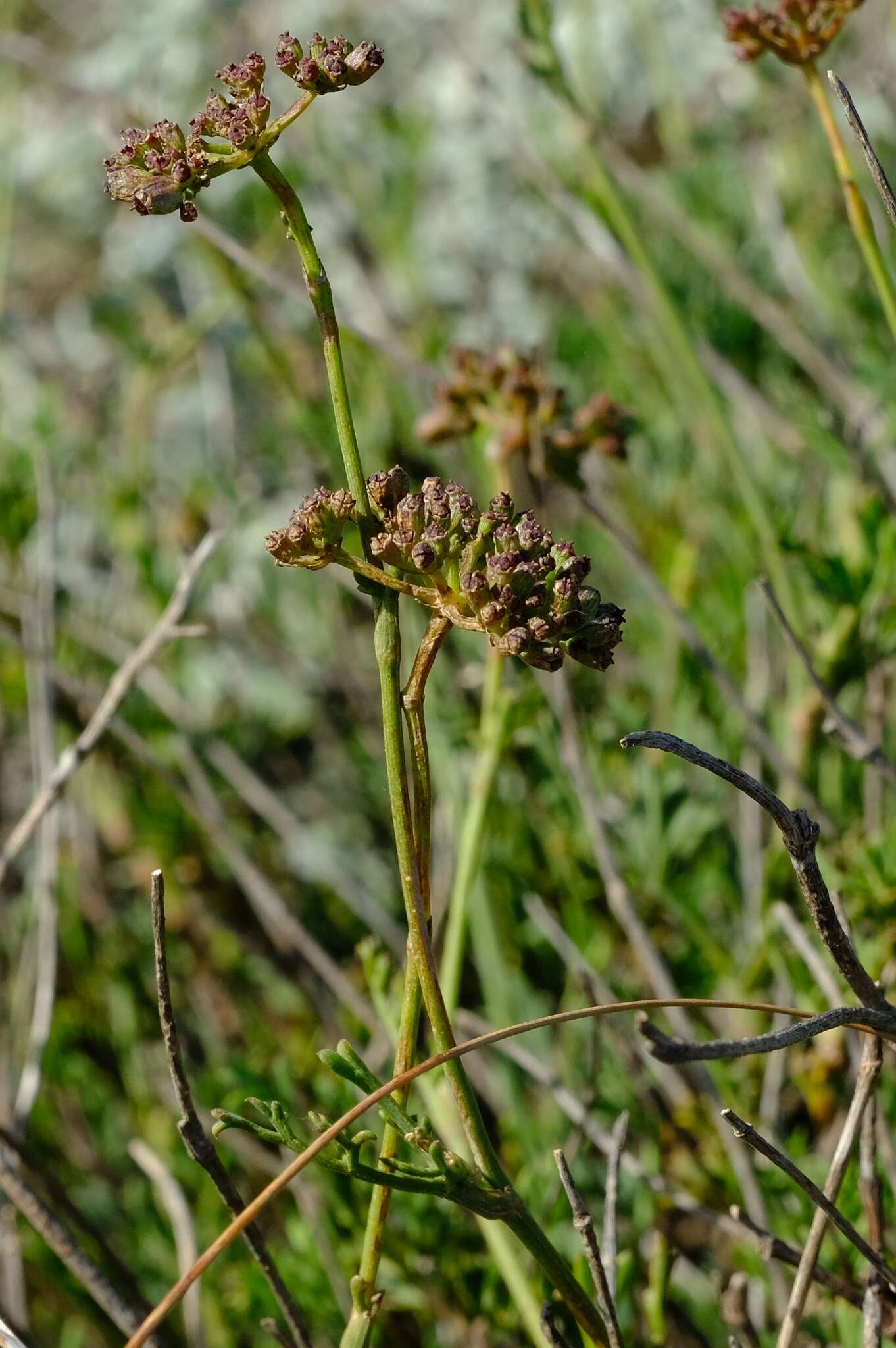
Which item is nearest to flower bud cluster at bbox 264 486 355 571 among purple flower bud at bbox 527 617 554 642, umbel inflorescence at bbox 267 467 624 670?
umbel inflorescence at bbox 267 467 624 670

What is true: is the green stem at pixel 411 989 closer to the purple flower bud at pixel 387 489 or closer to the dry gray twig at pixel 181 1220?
the purple flower bud at pixel 387 489

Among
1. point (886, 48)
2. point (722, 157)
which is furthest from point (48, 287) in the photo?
point (886, 48)

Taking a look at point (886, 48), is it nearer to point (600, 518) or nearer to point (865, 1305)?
point (600, 518)

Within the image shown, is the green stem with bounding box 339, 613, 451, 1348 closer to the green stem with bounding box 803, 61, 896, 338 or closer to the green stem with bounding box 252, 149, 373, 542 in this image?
the green stem with bounding box 252, 149, 373, 542

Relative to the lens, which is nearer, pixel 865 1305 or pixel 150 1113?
pixel 865 1305

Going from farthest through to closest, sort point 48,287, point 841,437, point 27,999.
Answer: point 48,287 < point 27,999 < point 841,437

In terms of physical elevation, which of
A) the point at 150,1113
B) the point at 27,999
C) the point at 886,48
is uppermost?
the point at 886,48
